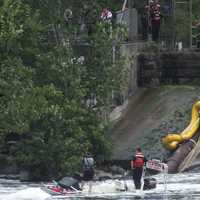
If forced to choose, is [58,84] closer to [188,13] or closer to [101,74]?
[101,74]

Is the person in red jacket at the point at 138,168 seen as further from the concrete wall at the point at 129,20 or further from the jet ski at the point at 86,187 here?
the concrete wall at the point at 129,20

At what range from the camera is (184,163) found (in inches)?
1423

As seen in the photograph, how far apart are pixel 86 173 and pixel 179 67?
16133 millimetres

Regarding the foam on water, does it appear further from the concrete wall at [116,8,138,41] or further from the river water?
the concrete wall at [116,8,138,41]

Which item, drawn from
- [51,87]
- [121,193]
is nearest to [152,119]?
[51,87]

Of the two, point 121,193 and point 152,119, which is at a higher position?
point 152,119

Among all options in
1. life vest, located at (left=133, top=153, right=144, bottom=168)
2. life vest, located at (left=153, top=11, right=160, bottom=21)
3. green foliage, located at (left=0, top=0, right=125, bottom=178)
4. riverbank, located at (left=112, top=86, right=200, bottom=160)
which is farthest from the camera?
life vest, located at (left=153, top=11, right=160, bottom=21)

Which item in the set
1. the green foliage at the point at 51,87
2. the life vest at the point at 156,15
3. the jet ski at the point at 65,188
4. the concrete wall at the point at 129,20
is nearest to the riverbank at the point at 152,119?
the green foliage at the point at 51,87

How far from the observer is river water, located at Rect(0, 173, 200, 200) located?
29.9 m

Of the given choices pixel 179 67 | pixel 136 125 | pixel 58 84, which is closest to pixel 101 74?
pixel 58 84

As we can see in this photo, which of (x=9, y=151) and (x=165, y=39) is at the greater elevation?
(x=165, y=39)

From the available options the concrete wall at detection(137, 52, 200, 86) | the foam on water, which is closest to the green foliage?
the foam on water

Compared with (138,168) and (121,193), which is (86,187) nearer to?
(121,193)

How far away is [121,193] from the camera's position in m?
30.7
